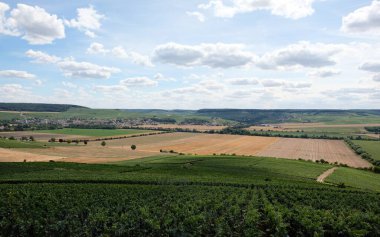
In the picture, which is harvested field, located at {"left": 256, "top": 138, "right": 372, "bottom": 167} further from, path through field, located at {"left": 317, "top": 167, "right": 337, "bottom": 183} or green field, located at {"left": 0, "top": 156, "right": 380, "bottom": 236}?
green field, located at {"left": 0, "top": 156, "right": 380, "bottom": 236}

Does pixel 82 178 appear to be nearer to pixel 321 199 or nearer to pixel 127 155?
pixel 321 199

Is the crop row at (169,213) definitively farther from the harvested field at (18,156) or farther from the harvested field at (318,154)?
the harvested field at (318,154)

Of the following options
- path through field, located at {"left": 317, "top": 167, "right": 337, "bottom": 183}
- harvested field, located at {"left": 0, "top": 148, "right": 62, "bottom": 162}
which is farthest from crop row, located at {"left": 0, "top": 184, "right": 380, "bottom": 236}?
harvested field, located at {"left": 0, "top": 148, "right": 62, "bottom": 162}

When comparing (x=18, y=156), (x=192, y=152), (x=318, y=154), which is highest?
(x=18, y=156)

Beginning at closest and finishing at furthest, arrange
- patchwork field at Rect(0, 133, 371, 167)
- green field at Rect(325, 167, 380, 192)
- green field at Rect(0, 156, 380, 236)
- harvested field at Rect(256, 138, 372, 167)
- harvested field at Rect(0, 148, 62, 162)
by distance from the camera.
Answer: green field at Rect(0, 156, 380, 236)
green field at Rect(325, 167, 380, 192)
harvested field at Rect(0, 148, 62, 162)
patchwork field at Rect(0, 133, 371, 167)
harvested field at Rect(256, 138, 372, 167)

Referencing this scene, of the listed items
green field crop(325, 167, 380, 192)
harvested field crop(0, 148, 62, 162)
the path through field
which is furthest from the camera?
harvested field crop(0, 148, 62, 162)

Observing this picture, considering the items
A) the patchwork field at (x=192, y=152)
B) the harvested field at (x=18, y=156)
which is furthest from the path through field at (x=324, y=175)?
the harvested field at (x=18, y=156)

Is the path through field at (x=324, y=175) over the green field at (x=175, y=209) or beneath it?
beneath

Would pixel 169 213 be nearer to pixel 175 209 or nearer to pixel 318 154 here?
pixel 175 209

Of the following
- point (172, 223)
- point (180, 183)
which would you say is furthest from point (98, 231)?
point (180, 183)

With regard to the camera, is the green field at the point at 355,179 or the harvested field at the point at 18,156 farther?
the harvested field at the point at 18,156

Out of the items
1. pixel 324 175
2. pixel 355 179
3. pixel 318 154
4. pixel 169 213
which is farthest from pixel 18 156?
pixel 318 154

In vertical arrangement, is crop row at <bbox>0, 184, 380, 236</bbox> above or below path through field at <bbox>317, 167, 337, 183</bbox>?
above

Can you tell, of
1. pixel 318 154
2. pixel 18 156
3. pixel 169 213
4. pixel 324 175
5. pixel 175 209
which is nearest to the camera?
pixel 169 213
